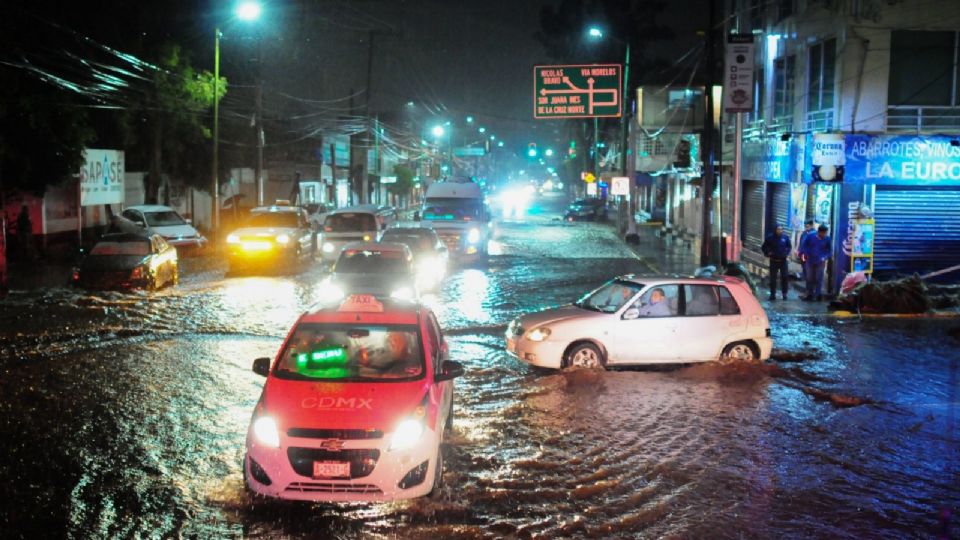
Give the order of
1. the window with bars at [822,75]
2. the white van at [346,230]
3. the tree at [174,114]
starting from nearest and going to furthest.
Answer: the window with bars at [822,75] → the white van at [346,230] → the tree at [174,114]

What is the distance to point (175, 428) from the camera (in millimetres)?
10062

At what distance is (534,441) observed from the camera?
9648mm

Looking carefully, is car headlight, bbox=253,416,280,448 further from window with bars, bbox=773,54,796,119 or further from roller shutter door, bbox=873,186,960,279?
window with bars, bbox=773,54,796,119

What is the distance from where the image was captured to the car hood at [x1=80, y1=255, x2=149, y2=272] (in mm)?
20875

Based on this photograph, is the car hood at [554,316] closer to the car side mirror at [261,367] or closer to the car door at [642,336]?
the car door at [642,336]

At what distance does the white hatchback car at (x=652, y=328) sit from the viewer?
1291 centimetres

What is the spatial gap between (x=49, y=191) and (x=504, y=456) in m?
27.2

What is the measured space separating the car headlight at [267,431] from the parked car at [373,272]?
33.2 feet

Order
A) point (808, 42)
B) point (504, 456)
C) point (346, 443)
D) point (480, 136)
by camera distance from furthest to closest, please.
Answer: point (480, 136) → point (808, 42) → point (504, 456) → point (346, 443)

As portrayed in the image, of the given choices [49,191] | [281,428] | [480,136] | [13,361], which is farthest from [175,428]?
[480,136]

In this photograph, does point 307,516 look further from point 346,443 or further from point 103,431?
point 103,431

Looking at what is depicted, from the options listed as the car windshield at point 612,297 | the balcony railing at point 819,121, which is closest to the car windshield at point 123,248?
the car windshield at point 612,297

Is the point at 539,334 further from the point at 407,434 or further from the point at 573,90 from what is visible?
the point at 573,90

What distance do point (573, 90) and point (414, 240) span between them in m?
10.8
